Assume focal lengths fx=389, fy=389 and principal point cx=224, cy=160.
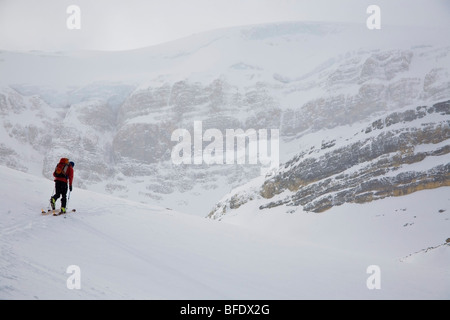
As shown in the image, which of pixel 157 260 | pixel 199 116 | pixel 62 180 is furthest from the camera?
pixel 199 116

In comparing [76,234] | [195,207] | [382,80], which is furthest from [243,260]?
[382,80]

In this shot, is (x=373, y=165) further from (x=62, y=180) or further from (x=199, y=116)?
(x=199, y=116)

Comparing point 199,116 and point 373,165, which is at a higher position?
point 199,116

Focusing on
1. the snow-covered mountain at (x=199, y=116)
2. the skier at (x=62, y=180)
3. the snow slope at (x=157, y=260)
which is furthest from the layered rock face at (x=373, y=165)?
the snow-covered mountain at (x=199, y=116)

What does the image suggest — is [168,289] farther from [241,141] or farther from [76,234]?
[241,141]

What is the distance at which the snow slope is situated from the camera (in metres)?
7.44

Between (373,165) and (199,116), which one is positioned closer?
(373,165)

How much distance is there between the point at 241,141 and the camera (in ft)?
565

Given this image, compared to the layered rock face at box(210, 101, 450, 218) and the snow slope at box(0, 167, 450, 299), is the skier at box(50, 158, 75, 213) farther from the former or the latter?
the layered rock face at box(210, 101, 450, 218)

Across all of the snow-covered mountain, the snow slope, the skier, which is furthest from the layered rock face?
the snow-covered mountain

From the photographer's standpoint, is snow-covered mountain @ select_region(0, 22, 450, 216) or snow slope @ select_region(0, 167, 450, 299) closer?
snow slope @ select_region(0, 167, 450, 299)

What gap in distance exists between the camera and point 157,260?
933 centimetres

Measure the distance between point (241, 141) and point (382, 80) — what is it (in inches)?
2538

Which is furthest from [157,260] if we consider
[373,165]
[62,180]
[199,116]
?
[199,116]
